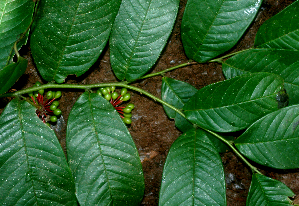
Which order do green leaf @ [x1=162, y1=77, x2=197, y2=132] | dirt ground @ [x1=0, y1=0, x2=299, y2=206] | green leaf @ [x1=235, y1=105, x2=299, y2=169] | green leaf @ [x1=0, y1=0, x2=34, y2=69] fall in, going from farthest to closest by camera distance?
dirt ground @ [x1=0, y1=0, x2=299, y2=206] → green leaf @ [x1=162, y1=77, x2=197, y2=132] → green leaf @ [x1=235, y1=105, x2=299, y2=169] → green leaf @ [x1=0, y1=0, x2=34, y2=69]

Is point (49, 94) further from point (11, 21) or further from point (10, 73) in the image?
point (11, 21)

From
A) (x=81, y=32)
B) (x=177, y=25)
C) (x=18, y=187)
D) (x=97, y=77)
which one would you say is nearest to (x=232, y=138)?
(x=177, y=25)

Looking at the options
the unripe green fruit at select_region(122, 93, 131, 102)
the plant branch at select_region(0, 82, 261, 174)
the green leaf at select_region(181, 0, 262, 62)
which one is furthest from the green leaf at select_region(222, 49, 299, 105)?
the unripe green fruit at select_region(122, 93, 131, 102)

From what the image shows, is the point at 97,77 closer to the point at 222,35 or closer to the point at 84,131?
the point at 84,131

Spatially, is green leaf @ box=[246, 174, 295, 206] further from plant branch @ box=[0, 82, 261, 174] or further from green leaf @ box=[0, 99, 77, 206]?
green leaf @ box=[0, 99, 77, 206]

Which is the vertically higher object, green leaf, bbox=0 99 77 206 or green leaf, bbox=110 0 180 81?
green leaf, bbox=110 0 180 81

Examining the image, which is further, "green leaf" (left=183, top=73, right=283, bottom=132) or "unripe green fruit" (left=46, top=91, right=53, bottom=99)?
"unripe green fruit" (left=46, top=91, right=53, bottom=99)
